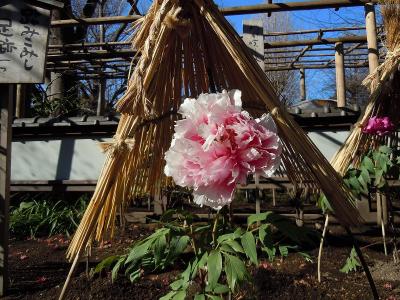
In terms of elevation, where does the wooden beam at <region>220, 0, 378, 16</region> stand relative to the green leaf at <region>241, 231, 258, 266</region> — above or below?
above

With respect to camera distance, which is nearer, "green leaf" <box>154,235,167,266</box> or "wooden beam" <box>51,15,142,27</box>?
"green leaf" <box>154,235,167,266</box>

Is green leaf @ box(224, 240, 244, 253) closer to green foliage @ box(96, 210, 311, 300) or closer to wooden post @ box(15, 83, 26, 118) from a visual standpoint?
green foliage @ box(96, 210, 311, 300)

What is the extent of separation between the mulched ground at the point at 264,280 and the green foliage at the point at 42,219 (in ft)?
2.51

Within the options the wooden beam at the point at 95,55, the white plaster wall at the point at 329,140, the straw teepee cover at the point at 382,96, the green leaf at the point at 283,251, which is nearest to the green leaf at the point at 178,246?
the green leaf at the point at 283,251

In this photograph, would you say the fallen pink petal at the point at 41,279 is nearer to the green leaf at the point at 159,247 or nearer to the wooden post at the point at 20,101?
the green leaf at the point at 159,247

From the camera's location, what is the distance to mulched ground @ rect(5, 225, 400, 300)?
101 inches

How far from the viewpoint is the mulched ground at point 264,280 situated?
2.58 metres

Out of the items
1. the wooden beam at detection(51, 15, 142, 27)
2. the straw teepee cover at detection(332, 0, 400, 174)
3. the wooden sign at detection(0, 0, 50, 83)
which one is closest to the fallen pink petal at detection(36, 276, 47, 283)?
the wooden sign at detection(0, 0, 50, 83)

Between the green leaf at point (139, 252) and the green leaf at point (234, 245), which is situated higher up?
the green leaf at point (234, 245)

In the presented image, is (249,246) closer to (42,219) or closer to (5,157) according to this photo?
(5,157)

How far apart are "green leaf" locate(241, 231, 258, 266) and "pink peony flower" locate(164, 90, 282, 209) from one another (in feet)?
0.51

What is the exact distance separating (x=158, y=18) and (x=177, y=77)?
0.29 m

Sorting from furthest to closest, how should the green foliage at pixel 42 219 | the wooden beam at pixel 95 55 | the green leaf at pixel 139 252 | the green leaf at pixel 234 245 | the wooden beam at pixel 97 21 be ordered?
the wooden beam at pixel 95 55 < the green foliage at pixel 42 219 < the wooden beam at pixel 97 21 < the green leaf at pixel 139 252 < the green leaf at pixel 234 245

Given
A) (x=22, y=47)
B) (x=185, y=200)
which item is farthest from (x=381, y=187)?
(x=22, y=47)
